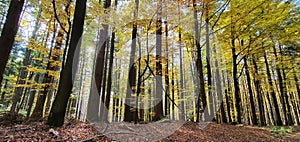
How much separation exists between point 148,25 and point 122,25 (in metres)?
1.49

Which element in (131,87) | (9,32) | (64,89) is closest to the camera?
(9,32)

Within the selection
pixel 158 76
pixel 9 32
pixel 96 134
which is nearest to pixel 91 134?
pixel 96 134

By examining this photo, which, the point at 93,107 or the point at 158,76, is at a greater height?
the point at 158,76

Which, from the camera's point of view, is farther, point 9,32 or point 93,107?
point 93,107

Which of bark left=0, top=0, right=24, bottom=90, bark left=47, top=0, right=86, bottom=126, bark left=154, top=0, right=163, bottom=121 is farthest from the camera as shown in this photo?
bark left=154, top=0, right=163, bottom=121

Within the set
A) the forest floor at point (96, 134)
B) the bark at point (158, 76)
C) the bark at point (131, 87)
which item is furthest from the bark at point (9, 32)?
the bark at point (158, 76)

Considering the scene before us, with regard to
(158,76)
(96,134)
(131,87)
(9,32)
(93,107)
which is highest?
(9,32)

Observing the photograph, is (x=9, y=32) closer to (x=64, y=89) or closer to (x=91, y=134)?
(x=64, y=89)

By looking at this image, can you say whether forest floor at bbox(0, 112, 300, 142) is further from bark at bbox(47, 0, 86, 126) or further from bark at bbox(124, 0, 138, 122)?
bark at bbox(124, 0, 138, 122)

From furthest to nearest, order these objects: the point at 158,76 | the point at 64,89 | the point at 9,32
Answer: the point at 158,76, the point at 64,89, the point at 9,32

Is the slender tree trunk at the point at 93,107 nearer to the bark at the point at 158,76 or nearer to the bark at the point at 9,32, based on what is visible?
the bark at the point at 158,76

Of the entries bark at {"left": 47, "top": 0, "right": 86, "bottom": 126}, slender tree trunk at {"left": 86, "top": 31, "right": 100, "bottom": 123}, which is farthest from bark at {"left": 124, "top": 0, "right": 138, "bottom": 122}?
bark at {"left": 47, "top": 0, "right": 86, "bottom": 126}

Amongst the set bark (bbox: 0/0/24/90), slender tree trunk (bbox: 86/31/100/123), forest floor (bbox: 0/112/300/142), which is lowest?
forest floor (bbox: 0/112/300/142)

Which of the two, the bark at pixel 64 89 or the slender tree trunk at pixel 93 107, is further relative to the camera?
the slender tree trunk at pixel 93 107
